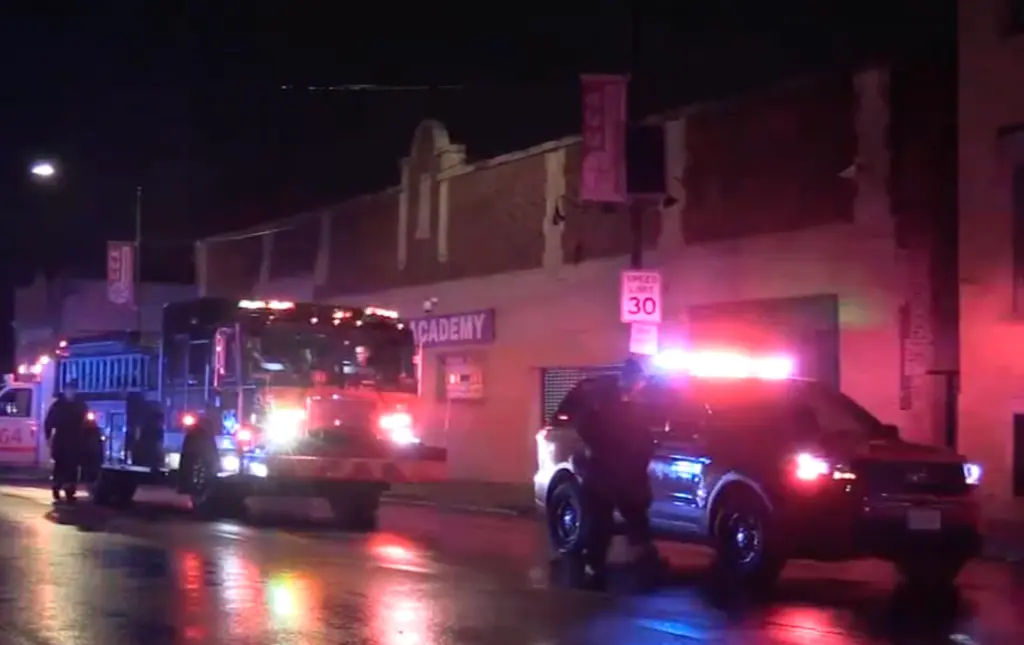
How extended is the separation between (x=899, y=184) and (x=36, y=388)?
1721 cm

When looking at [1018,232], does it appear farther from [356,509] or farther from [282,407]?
[282,407]

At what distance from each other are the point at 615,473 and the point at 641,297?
7.30 metres

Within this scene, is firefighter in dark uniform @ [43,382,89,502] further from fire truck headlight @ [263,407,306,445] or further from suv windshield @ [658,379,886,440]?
suv windshield @ [658,379,886,440]

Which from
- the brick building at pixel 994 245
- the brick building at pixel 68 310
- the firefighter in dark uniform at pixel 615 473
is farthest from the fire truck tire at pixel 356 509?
the brick building at pixel 68 310

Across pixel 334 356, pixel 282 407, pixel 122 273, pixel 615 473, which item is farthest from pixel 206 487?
pixel 122 273

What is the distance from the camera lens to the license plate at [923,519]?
43.0ft

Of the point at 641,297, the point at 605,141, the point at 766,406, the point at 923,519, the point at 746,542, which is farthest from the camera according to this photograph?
the point at 605,141

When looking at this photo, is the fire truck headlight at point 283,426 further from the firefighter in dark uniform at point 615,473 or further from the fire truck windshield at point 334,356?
the firefighter in dark uniform at point 615,473

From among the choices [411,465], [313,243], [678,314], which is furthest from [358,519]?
[313,243]

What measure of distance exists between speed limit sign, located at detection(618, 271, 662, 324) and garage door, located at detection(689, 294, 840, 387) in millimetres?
2982

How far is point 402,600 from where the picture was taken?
12.1 m

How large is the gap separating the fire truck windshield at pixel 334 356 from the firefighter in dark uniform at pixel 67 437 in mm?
4748

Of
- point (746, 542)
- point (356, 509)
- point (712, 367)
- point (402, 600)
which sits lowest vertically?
point (402, 600)

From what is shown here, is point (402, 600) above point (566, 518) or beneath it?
beneath
